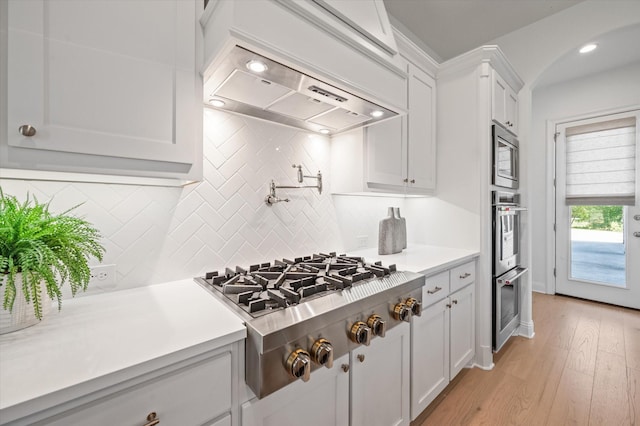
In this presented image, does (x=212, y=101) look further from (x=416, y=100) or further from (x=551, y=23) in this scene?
(x=551, y=23)

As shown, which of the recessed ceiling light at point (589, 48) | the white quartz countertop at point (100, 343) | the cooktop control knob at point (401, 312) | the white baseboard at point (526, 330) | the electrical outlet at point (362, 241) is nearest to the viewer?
the white quartz countertop at point (100, 343)

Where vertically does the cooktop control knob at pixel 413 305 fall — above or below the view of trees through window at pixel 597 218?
below

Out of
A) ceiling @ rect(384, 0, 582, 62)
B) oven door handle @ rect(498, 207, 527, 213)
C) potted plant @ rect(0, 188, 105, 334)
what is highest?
ceiling @ rect(384, 0, 582, 62)

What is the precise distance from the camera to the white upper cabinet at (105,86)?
74 centimetres

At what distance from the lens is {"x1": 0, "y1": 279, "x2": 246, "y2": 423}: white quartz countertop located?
0.55 m

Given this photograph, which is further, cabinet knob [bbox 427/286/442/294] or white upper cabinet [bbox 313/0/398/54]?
cabinet knob [bbox 427/286/442/294]

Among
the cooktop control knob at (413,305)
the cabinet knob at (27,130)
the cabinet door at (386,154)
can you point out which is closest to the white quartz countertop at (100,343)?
the cabinet knob at (27,130)

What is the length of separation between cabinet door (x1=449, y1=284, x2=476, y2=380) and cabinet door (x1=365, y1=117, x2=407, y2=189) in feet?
2.89

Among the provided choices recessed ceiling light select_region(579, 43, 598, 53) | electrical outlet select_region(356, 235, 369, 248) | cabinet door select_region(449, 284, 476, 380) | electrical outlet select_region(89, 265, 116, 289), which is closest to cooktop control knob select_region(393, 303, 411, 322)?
cabinet door select_region(449, 284, 476, 380)

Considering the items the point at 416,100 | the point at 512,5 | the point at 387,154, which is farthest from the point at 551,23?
the point at 387,154

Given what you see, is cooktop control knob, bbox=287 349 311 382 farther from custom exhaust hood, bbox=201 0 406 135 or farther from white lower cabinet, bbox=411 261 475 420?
custom exhaust hood, bbox=201 0 406 135

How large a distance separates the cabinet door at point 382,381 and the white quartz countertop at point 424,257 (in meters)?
0.36

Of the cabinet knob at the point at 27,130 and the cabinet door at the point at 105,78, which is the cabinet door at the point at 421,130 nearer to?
the cabinet door at the point at 105,78

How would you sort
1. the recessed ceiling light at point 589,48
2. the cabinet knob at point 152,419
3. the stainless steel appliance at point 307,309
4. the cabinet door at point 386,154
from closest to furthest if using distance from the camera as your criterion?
the cabinet knob at point 152,419
the stainless steel appliance at point 307,309
the cabinet door at point 386,154
the recessed ceiling light at point 589,48
